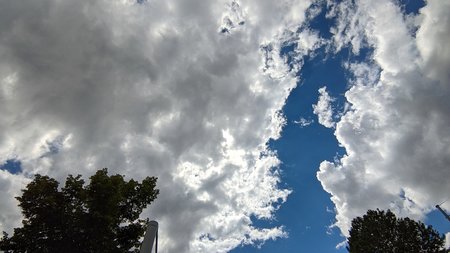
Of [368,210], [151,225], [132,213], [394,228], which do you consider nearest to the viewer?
[151,225]

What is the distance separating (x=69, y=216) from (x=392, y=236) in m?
29.0

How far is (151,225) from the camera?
10055mm

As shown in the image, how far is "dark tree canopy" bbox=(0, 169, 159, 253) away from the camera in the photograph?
16.5 meters

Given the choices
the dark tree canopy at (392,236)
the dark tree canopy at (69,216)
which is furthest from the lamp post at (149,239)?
the dark tree canopy at (392,236)

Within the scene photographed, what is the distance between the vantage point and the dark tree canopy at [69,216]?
1645cm

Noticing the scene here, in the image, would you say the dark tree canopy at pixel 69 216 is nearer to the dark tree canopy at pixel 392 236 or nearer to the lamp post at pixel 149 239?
the lamp post at pixel 149 239

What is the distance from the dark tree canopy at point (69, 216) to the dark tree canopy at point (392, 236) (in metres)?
24.3

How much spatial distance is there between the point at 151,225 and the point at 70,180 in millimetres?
10688

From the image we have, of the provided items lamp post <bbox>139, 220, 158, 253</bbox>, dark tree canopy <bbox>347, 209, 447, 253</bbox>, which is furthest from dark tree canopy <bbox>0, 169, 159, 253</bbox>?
dark tree canopy <bbox>347, 209, 447, 253</bbox>

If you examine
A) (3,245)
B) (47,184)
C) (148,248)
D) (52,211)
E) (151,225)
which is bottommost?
(148,248)

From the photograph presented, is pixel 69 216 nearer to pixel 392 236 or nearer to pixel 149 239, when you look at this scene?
pixel 149 239

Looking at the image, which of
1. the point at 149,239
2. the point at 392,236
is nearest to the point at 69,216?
the point at 149,239

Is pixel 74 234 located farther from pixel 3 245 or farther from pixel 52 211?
pixel 3 245

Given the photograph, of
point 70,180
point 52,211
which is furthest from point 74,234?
point 70,180
